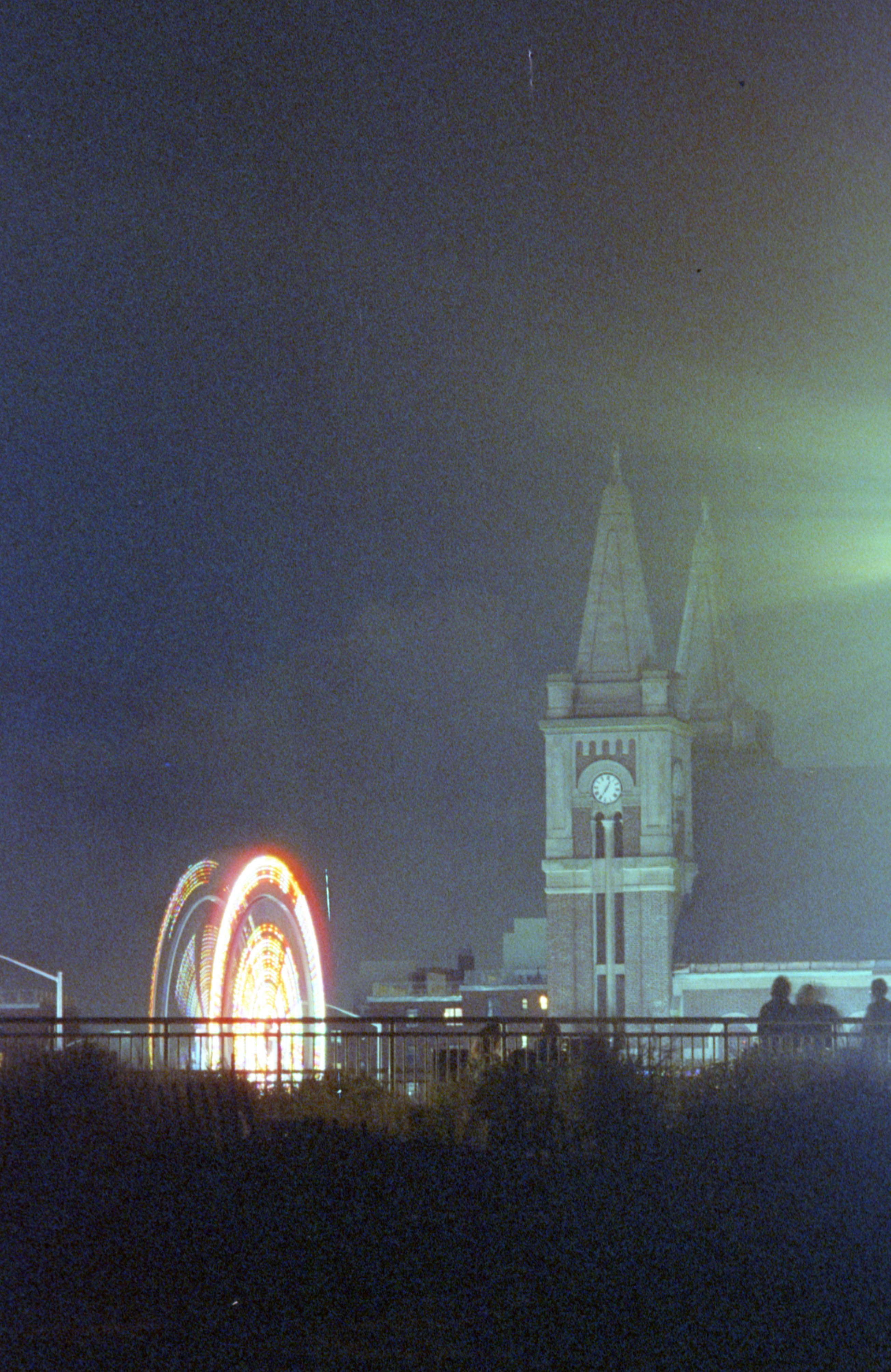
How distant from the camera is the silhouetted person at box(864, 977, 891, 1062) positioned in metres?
20.5

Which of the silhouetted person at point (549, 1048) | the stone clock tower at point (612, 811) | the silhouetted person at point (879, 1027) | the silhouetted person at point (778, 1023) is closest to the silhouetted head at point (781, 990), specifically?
the silhouetted person at point (778, 1023)

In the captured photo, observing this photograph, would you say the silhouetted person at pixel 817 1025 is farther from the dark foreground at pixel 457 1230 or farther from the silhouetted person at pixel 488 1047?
the silhouetted person at pixel 488 1047

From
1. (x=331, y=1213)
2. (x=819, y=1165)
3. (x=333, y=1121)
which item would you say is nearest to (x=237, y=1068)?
(x=333, y=1121)

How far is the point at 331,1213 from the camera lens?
51.1 ft

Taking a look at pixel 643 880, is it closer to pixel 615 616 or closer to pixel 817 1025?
pixel 615 616

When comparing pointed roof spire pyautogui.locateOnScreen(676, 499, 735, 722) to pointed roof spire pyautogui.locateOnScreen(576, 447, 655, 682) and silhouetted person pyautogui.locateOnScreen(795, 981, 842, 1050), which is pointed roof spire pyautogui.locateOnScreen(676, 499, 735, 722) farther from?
silhouetted person pyautogui.locateOnScreen(795, 981, 842, 1050)

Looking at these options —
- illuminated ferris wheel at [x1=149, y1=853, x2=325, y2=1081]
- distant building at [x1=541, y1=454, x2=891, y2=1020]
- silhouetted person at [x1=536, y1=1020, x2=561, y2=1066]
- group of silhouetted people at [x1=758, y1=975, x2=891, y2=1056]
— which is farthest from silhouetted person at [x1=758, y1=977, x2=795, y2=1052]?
distant building at [x1=541, y1=454, x2=891, y2=1020]

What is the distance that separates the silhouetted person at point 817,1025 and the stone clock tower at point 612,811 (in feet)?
248

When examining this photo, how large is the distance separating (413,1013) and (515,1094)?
276 ft

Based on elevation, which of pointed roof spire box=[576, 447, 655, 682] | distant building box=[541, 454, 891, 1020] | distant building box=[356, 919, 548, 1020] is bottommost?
distant building box=[356, 919, 548, 1020]

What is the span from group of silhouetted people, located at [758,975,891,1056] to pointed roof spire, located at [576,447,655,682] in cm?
7679

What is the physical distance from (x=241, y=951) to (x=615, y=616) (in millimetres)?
70289

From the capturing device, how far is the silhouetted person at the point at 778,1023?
21359 mm

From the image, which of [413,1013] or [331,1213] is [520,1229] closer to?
[331,1213]
